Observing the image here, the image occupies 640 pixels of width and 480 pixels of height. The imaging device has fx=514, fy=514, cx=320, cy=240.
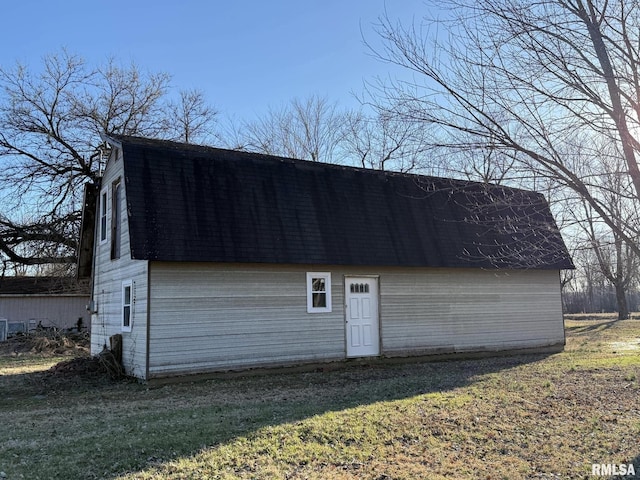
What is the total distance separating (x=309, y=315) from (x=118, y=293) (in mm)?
4885

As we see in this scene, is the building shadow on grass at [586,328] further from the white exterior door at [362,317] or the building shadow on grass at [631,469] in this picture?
the building shadow on grass at [631,469]

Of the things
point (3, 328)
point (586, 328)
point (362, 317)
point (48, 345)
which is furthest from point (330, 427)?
point (586, 328)

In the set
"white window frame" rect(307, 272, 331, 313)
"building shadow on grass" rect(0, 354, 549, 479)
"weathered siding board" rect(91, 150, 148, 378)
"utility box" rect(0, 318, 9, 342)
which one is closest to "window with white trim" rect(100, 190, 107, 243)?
"weathered siding board" rect(91, 150, 148, 378)

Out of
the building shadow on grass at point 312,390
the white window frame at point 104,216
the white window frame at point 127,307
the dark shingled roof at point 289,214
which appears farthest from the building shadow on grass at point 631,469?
the white window frame at point 104,216

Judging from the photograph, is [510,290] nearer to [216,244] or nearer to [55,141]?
[216,244]

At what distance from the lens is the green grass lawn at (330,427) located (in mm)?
5461

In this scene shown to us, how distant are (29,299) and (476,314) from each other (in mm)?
23480

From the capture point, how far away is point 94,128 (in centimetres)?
2538

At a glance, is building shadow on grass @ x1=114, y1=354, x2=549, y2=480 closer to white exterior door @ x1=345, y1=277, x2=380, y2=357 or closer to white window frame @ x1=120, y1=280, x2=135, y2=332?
white exterior door @ x1=345, y1=277, x2=380, y2=357

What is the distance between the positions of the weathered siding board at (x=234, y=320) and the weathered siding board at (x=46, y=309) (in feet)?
63.3

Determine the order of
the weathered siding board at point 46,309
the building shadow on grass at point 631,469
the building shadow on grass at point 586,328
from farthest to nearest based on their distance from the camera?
the weathered siding board at point 46,309
the building shadow on grass at point 586,328
the building shadow on grass at point 631,469

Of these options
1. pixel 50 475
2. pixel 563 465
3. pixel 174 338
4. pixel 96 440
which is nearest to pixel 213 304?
pixel 174 338

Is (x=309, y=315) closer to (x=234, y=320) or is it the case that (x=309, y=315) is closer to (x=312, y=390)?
(x=234, y=320)

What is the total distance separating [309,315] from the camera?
12.8 m
